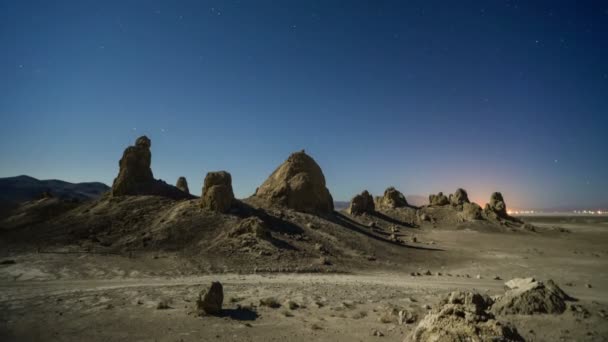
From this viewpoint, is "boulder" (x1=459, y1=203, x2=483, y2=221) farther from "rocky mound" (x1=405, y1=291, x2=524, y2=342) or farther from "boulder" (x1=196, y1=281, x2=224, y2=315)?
"rocky mound" (x1=405, y1=291, x2=524, y2=342)

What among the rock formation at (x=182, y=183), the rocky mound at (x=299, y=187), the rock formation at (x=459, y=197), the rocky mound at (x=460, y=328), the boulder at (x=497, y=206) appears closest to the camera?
the rocky mound at (x=460, y=328)

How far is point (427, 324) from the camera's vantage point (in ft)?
22.3

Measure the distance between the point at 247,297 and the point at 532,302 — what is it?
10941mm

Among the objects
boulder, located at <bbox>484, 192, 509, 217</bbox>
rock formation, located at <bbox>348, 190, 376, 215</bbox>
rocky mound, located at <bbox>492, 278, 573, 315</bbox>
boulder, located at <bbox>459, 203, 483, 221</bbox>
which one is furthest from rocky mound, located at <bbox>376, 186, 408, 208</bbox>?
rocky mound, located at <bbox>492, 278, 573, 315</bbox>

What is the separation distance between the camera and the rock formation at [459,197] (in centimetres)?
6762

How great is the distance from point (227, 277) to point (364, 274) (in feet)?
31.4

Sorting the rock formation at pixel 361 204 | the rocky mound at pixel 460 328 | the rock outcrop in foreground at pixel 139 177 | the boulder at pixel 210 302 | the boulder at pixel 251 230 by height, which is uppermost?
the rock outcrop in foreground at pixel 139 177

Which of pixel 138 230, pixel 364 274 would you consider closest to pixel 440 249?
pixel 364 274

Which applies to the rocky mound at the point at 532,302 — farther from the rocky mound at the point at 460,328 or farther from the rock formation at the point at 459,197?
the rock formation at the point at 459,197

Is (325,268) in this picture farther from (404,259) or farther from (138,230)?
(138,230)

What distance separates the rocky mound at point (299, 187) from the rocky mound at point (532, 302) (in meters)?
28.8

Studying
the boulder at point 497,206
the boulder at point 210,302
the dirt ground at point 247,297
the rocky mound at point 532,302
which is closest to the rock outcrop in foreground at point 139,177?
the dirt ground at point 247,297

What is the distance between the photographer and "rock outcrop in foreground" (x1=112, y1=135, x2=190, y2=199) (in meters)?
36.8

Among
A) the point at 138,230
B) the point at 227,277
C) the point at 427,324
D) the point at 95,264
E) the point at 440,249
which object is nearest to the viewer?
the point at 427,324
